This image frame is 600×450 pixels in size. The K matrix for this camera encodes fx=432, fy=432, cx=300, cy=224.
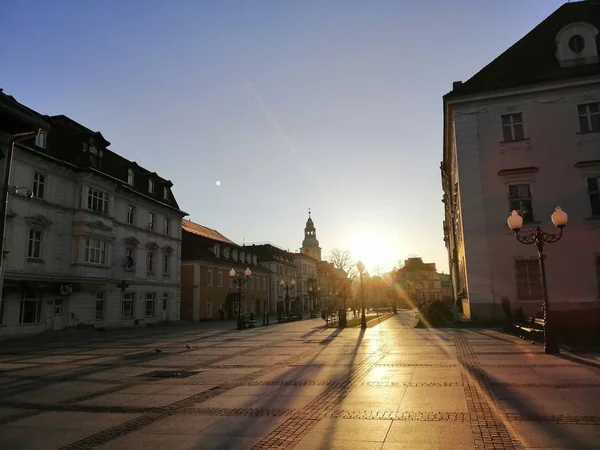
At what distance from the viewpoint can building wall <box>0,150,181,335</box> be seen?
2595 cm

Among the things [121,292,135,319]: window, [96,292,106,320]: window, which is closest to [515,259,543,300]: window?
[96,292,106,320]: window

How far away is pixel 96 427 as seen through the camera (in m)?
6.65

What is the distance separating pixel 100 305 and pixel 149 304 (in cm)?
688

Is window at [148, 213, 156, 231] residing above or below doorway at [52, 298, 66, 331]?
above

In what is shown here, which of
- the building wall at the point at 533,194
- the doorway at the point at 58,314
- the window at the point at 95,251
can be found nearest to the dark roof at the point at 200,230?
the window at the point at 95,251

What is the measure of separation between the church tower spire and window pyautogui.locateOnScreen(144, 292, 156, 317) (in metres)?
77.7

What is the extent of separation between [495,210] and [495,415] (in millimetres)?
20727

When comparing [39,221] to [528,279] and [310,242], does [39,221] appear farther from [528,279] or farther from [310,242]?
[310,242]

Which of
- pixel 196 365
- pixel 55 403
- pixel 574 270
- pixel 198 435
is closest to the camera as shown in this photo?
pixel 198 435

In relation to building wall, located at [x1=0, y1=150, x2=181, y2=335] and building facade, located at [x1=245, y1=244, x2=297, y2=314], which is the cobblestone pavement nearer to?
building wall, located at [x1=0, y1=150, x2=181, y2=335]

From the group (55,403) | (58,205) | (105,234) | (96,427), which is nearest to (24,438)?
(96,427)

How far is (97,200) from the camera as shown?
32531 mm

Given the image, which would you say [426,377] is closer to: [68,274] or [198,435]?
[198,435]

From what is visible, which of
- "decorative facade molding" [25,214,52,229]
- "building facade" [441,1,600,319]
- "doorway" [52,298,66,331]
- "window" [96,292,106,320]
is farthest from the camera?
"window" [96,292,106,320]
